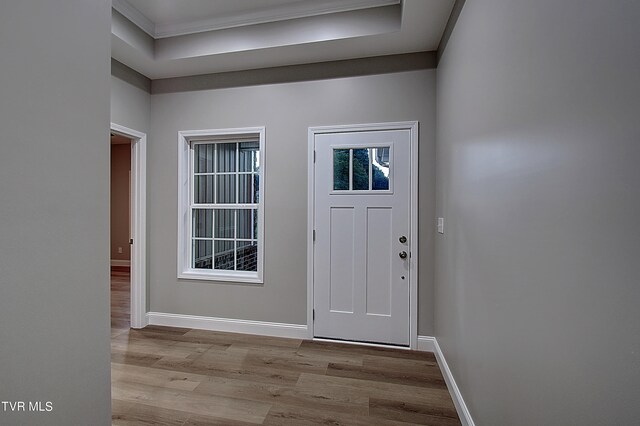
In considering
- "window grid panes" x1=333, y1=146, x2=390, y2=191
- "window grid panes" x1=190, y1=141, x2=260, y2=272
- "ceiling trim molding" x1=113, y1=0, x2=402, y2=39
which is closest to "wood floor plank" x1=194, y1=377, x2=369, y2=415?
"window grid panes" x1=190, y1=141, x2=260, y2=272

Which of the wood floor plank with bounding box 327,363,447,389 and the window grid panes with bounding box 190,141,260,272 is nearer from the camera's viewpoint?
the wood floor plank with bounding box 327,363,447,389

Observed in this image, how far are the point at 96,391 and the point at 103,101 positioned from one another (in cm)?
108

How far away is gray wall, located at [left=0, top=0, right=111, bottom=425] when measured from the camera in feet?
2.72

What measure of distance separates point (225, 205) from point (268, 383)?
1893 mm

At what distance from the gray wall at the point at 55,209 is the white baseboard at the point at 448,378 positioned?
184 centimetres

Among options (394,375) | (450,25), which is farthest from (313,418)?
(450,25)

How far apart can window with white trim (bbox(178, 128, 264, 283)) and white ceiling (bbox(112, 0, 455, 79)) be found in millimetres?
775

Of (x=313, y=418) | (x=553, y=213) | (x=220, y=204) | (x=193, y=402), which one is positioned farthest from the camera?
(x=220, y=204)

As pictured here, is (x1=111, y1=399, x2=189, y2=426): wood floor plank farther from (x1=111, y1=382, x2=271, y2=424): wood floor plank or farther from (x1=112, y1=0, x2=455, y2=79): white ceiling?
(x1=112, y1=0, x2=455, y2=79): white ceiling

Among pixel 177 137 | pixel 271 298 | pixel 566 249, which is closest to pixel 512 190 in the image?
pixel 566 249

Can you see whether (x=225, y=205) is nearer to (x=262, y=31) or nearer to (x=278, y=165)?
(x=278, y=165)

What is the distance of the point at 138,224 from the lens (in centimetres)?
326

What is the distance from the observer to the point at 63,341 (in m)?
0.96

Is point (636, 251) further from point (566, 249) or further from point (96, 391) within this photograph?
point (96, 391)
